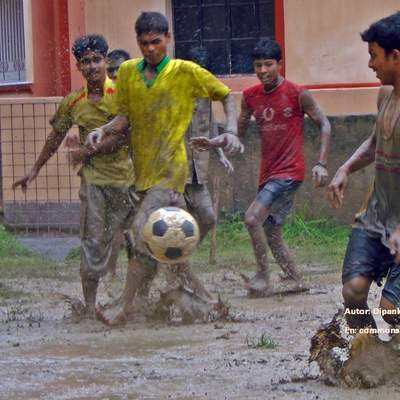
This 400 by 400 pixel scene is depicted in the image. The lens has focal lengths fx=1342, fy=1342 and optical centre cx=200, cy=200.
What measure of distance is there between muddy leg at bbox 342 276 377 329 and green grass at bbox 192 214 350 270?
16.3ft

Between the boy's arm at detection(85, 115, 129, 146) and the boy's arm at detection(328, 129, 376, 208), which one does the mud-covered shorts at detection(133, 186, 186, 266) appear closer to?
the boy's arm at detection(85, 115, 129, 146)

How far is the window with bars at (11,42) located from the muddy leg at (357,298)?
9.21 meters

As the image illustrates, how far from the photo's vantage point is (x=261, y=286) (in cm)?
940

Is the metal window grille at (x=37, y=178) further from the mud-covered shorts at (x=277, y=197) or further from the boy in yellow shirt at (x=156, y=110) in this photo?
the boy in yellow shirt at (x=156, y=110)

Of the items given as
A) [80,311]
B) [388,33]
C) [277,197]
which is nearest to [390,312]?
[388,33]

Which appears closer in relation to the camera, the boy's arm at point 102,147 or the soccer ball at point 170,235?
the soccer ball at point 170,235

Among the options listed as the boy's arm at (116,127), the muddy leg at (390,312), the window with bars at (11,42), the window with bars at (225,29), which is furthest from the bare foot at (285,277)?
the window with bars at (11,42)

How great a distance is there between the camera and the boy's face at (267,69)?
31.2 ft

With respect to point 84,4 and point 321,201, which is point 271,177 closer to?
point 321,201

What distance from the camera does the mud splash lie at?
5934 millimetres

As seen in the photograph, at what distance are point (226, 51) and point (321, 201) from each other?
2166mm

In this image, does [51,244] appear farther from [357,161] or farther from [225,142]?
[357,161]

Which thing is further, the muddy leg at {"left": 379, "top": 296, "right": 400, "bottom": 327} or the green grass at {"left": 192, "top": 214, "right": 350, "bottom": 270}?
Result: the green grass at {"left": 192, "top": 214, "right": 350, "bottom": 270}

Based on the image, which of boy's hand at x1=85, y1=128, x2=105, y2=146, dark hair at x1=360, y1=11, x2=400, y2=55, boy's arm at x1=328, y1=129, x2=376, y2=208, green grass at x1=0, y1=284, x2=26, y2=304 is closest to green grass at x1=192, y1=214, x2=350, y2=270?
green grass at x1=0, y1=284, x2=26, y2=304
